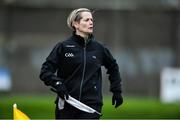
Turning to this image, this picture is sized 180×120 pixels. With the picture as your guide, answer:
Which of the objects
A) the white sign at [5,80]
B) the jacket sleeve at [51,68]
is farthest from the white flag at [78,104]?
the white sign at [5,80]

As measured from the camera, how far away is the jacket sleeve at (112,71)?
7770mm

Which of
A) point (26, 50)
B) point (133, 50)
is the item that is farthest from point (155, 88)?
point (26, 50)

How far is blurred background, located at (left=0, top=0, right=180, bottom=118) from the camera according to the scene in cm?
2134

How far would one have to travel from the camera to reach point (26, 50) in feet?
71.1

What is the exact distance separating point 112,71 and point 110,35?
1385 cm

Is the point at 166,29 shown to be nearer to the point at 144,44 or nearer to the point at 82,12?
the point at 144,44

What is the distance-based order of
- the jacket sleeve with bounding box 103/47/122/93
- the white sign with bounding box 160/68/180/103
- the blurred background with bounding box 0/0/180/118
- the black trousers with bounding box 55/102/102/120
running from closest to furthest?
the black trousers with bounding box 55/102/102/120 < the jacket sleeve with bounding box 103/47/122/93 < the white sign with bounding box 160/68/180/103 < the blurred background with bounding box 0/0/180/118

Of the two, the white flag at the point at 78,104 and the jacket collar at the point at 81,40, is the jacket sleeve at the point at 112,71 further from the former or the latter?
the white flag at the point at 78,104

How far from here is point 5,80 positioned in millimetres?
19734

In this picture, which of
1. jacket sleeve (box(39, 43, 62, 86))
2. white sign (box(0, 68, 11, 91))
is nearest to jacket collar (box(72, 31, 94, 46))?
jacket sleeve (box(39, 43, 62, 86))

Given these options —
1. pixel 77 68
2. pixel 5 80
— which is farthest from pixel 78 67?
pixel 5 80

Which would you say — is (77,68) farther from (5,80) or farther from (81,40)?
(5,80)

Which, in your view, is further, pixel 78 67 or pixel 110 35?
pixel 110 35

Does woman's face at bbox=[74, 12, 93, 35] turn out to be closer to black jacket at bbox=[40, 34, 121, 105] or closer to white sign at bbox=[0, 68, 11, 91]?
black jacket at bbox=[40, 34, 121, 105]
